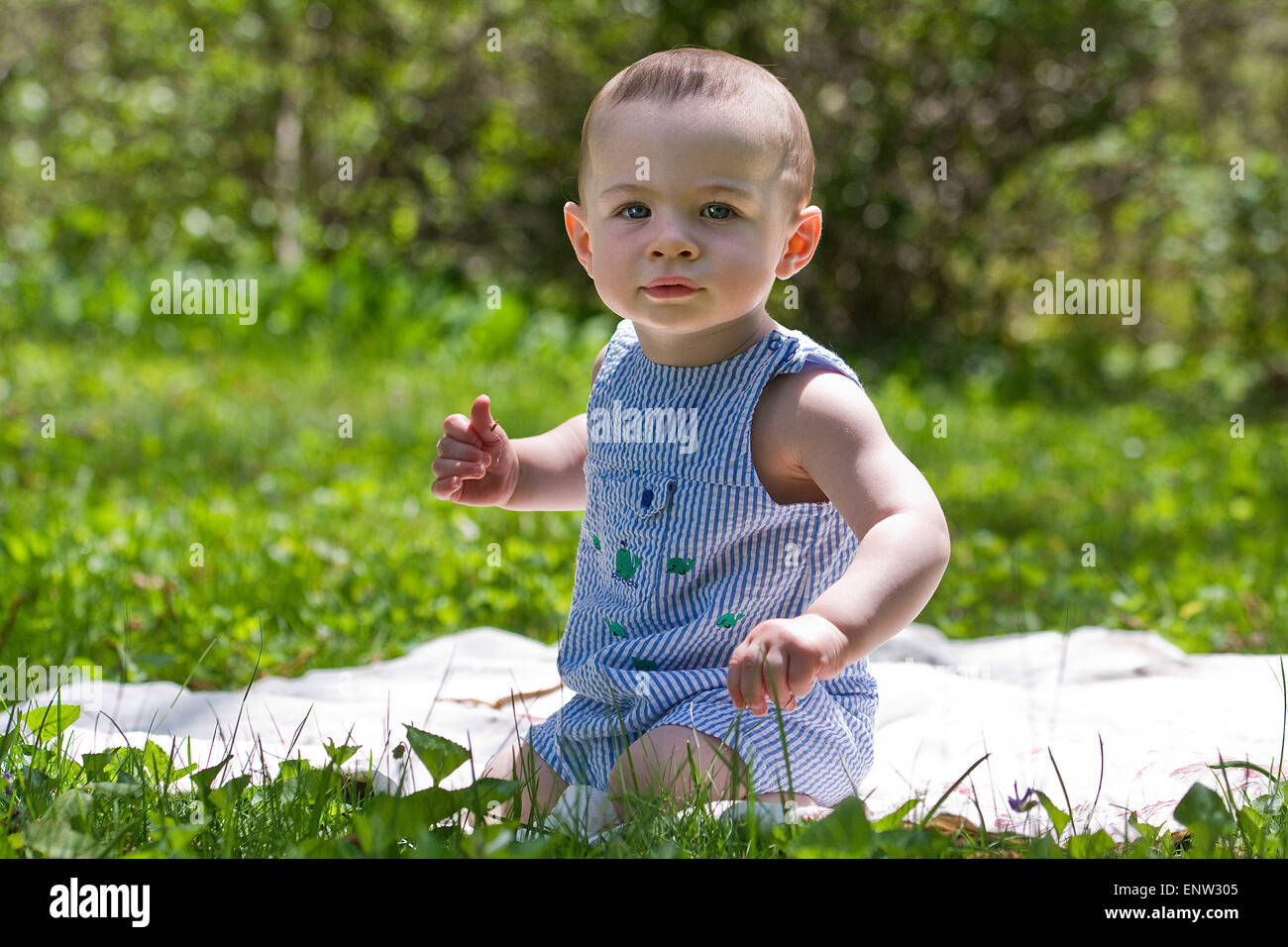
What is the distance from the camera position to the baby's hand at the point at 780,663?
1.57m

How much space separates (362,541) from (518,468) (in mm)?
1483

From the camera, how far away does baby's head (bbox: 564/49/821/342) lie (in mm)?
1861

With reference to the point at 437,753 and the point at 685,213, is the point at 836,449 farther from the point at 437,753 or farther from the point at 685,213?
the point at 437,753

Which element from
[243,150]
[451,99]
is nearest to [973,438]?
[451,99]

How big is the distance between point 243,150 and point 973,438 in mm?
5004

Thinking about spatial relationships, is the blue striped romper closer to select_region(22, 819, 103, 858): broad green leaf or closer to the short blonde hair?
the short blonde hair

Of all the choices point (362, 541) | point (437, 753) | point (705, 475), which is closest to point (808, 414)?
point (705, 475)

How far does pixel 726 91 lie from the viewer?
6.18ft

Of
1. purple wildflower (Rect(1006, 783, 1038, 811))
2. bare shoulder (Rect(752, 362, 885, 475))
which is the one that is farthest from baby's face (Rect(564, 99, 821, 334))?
purple wildflower (Rect(1006, 783, 1038, 811))

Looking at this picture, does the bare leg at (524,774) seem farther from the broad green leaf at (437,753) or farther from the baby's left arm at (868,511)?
the baby's left arm at (868,511)

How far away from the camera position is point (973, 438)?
549cm

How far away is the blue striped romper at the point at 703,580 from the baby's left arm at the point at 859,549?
0.29 ft
